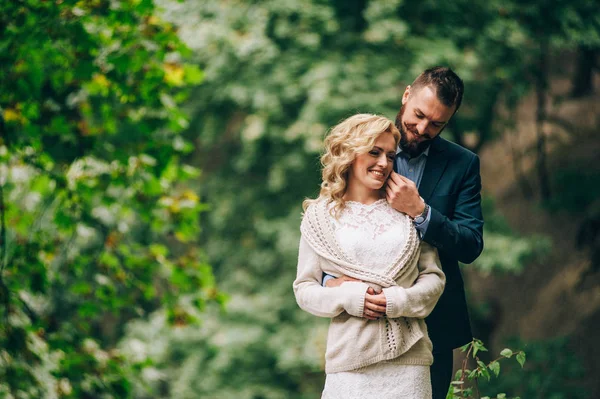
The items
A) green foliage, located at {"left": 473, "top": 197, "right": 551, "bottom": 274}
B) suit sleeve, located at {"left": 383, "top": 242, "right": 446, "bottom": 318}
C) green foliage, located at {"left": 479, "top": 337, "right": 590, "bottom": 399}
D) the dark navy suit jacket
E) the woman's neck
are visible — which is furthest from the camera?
green foliage, located at {"left": 473, "top": 197, "right": 551, "bottom": 274}

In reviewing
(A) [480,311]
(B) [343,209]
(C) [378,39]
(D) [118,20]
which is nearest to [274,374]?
(A) [480,311]

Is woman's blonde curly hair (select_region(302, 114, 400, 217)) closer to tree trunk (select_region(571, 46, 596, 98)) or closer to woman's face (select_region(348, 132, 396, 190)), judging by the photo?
woman's face (select_region(348, 132, 396, 190))

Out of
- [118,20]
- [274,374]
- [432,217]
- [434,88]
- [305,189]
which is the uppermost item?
[434,88]

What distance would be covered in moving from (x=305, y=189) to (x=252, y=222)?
44.5 inches

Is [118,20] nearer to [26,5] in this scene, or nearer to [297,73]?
[26,5]

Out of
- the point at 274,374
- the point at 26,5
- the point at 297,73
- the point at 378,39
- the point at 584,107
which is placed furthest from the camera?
the point at 584,107

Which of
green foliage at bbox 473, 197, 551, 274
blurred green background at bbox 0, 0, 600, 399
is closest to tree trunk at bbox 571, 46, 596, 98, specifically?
blurred green background at bbox 0, 0, 600, 399

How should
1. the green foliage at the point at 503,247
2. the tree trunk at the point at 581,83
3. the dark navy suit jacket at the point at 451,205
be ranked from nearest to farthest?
1. the dark navy suit jacket at the point at 451,205
2. the green foliage at the point at 503,247
3. the tree trunk at the point at 581,83

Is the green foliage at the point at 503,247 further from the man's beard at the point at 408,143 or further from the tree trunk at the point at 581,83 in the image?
the man's beard at the point at 408,143

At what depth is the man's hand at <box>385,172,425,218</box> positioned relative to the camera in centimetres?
243

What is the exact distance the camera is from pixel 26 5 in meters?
3.98

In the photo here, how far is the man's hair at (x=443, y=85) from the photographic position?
2.51m

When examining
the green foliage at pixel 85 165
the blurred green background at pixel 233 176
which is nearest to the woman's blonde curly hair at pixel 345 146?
the blurred green background at pixel 233 176

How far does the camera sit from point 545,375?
6.60m
